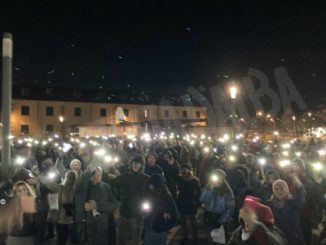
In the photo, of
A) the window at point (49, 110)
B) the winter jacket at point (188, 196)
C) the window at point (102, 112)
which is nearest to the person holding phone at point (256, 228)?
the winter jacket at point (188, 196)

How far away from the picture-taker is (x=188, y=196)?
24.9 feet

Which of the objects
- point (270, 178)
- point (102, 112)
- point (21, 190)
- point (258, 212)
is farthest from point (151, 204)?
point (102, 112)

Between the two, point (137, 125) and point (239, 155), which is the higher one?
point (137, 125)

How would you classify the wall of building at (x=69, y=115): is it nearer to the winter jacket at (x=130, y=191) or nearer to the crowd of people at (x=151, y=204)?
the crowd of people at (x=151, y=204)

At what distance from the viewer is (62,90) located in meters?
61.7

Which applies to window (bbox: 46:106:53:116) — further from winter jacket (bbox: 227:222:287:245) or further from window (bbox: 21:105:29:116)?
winter jacket (bbox: 227:222:287:245)

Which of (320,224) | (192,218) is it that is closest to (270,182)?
(320,224)

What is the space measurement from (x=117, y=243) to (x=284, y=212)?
365 centimetres

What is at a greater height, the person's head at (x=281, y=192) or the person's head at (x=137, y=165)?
the person's head at (x=137, y=165)

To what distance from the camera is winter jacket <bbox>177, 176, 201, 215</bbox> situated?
24.9ft

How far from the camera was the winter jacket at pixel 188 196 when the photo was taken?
7.58 metres

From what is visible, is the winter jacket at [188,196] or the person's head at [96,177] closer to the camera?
the person's head at [96,177]

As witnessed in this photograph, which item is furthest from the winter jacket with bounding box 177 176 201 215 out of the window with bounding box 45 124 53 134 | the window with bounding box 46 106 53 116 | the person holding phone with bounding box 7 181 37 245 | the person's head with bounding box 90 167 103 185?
the window with bounding box 45 124 53 134

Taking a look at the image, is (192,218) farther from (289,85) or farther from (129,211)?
(289,85)
